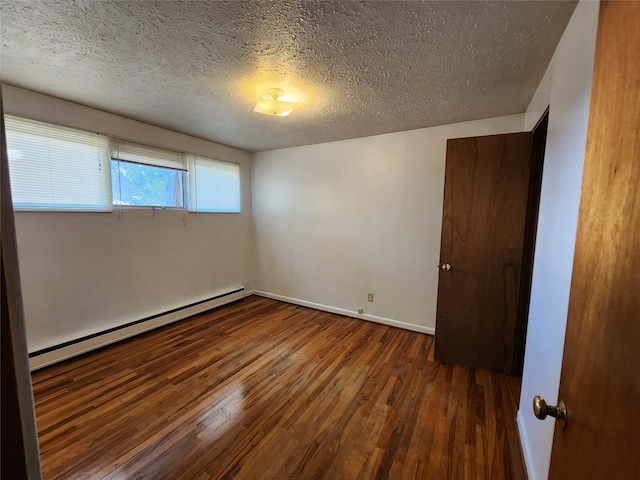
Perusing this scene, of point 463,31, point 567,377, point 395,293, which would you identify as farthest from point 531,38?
point 395,293

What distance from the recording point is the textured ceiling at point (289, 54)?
1245 millimetres

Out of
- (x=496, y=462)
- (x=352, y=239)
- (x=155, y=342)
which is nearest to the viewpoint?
(x=496, y=462)

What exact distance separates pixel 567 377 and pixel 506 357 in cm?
198

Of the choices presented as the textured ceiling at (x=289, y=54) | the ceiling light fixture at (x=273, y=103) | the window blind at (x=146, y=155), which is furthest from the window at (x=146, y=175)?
the ceiling light fixture at (x=273, y=103)

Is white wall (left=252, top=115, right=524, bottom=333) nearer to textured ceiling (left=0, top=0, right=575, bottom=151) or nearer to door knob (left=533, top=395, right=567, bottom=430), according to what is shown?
textured ceiling (left=0, top=0, right=575, bottom=151)

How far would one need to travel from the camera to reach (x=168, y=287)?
3.21 m

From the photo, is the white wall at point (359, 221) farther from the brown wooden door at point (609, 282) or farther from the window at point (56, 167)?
the brown wooden door at point (609, 282)

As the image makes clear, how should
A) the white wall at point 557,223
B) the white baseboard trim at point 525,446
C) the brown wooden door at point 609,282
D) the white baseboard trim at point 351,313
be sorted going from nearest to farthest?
the brown wooden door at point 609,282 → the white wall at point 557,223 → the white baseboard trim at point 525,446 → the white baseboard trim at point 351,313

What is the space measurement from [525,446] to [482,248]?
4.43 feet

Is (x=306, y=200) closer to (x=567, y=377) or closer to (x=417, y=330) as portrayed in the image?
(x=417, y=330)

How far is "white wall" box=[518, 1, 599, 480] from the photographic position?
3.46 ft

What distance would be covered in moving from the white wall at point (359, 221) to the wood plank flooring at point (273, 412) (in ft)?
2.39

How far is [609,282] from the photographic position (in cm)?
51

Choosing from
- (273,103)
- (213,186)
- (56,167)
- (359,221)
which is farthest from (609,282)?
(213,186)
